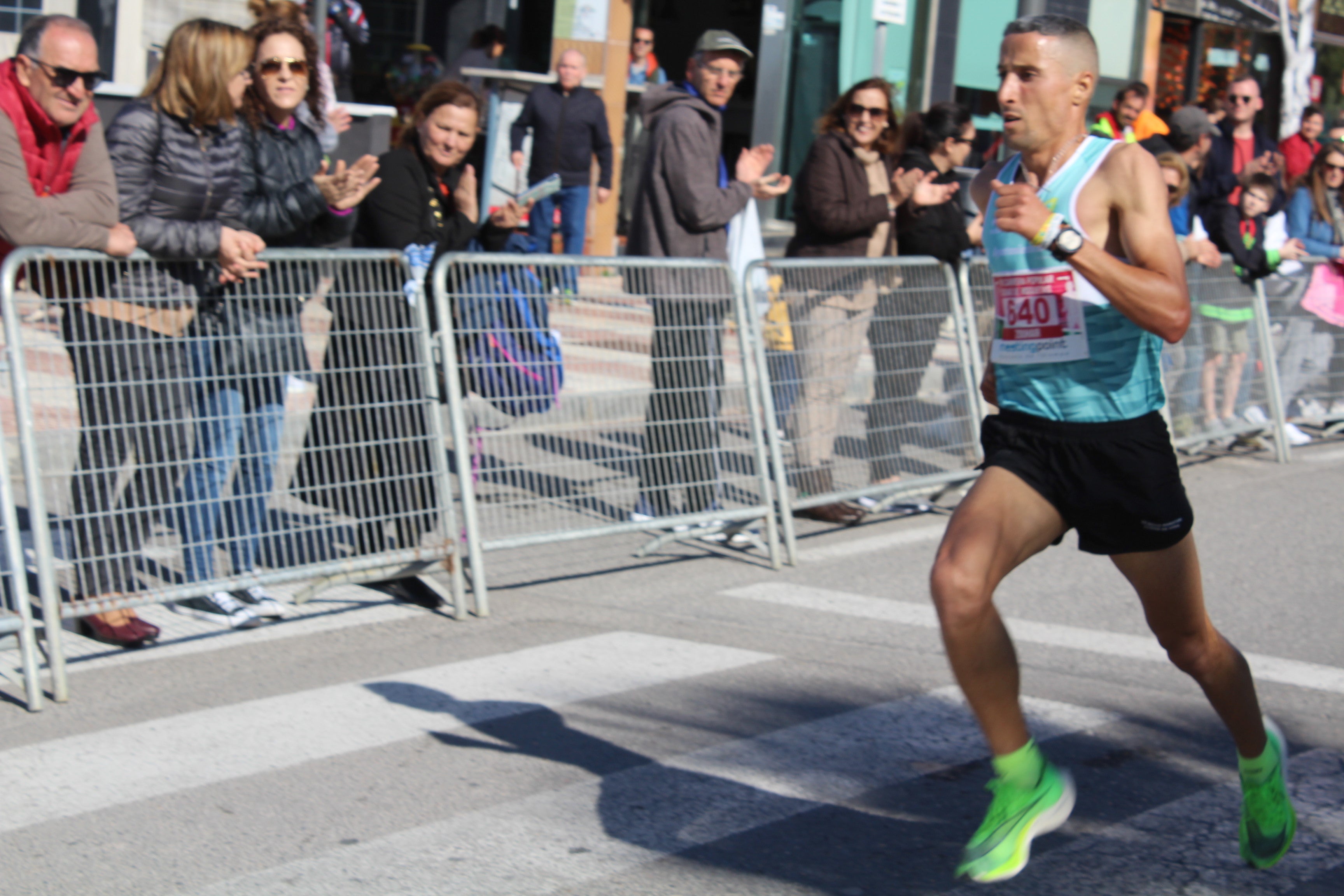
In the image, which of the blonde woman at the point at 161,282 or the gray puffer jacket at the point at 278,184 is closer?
the blonde woman at the point at 161,282

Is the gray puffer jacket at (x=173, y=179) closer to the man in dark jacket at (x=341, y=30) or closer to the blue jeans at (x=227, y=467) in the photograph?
the blue jeans at (x=227, y=467)

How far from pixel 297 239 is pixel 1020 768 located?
380 centimetres

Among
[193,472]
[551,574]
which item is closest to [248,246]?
[193,472]

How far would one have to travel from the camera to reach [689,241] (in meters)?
7.09

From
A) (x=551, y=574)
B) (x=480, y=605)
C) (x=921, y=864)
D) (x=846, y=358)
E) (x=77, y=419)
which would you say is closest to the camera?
(x=921, y=864)

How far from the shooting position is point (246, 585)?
520 centimetres

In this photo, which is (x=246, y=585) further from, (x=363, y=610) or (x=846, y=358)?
(x=846, y=358)

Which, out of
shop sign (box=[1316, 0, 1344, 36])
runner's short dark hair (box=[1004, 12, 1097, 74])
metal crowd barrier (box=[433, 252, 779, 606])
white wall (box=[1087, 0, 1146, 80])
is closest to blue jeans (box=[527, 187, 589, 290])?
metal crowd barrier (box=[433, 252, 779, 606])

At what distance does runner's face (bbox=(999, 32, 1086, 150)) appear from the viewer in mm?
3457

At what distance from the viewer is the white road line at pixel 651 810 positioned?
335 centimetres

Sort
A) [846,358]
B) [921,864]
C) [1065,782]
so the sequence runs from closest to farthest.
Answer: [1065,782], [921,864], [846,358]

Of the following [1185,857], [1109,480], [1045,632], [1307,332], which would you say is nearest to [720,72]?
[1045,632]

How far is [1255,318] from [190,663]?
751 cm

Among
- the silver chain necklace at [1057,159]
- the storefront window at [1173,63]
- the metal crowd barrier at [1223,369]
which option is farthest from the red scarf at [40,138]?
the storefront window at [1173,63]
